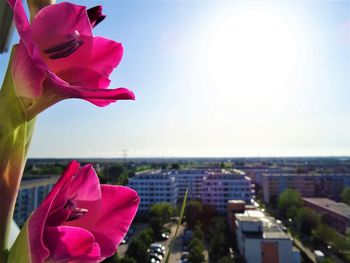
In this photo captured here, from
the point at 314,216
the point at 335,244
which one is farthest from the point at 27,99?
the point at 314,216

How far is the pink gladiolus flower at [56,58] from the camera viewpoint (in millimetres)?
189

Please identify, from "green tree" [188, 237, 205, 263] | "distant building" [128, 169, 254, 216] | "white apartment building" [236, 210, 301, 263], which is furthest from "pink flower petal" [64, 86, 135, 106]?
"distant building" [128, 169, 254, 216]

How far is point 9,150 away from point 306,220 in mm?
11596

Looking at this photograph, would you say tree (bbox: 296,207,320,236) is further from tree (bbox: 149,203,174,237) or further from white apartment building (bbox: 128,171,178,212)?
tree (bbox: 149,203,174,237)

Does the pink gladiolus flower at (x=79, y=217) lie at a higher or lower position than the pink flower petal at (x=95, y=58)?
lower

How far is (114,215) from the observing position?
0.85 feet

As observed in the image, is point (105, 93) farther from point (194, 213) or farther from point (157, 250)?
point (194, 213)

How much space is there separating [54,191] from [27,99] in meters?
0.06

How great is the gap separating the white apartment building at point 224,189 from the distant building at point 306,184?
4413mm

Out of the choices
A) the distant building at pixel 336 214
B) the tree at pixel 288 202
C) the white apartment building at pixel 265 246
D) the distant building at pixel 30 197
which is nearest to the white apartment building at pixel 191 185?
the white apartment building at pixel 265 246

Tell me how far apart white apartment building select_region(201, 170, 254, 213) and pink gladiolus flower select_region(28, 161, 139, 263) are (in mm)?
9345

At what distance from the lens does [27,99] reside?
0.21 meters

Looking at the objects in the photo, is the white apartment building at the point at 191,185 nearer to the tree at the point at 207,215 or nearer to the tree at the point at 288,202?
the tree at the point at 207,215

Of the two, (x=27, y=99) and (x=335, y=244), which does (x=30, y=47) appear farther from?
(x=335, y=244)
